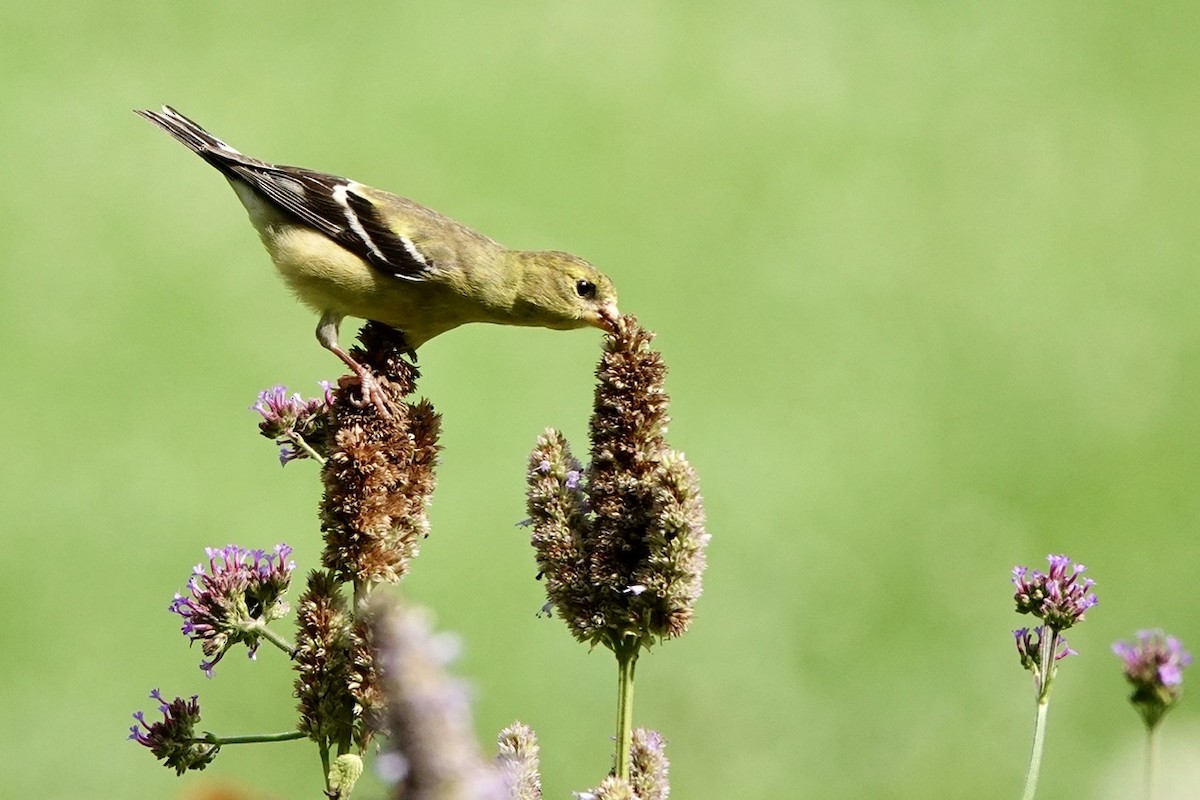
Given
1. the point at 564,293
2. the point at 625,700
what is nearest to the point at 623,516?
the point at 625,700

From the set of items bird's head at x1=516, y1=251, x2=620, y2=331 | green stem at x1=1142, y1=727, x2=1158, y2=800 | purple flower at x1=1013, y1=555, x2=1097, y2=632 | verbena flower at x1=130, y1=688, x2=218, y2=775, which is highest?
bird's head at x1=516, y1=251, x2=620, y2=331

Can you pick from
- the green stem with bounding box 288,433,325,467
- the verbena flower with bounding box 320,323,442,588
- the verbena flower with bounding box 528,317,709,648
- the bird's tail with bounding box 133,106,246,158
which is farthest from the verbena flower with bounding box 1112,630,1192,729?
the bird's tail with bounding box 133,106,246,158

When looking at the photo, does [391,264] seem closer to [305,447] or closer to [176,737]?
[305,447]

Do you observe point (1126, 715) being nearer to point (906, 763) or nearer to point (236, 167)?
point (906, 763)

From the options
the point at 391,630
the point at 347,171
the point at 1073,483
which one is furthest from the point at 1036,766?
the point at 347,171

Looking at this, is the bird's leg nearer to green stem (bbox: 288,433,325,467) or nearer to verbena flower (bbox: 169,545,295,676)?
green stem (bbox: 288,433,325,467)

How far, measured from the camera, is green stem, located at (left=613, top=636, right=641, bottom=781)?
205 cm

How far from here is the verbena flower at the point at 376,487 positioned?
2414 mm

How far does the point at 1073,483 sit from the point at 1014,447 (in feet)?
1.29

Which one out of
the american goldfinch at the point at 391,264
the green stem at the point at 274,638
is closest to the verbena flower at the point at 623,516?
the green stem at the point at 274,638

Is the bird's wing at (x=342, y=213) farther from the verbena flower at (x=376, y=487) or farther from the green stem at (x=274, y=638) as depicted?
the green stem at (x=274, y=638)

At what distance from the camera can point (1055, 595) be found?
7.32 feet

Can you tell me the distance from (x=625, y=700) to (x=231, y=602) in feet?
2.32

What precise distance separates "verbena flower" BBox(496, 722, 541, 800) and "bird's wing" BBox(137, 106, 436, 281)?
2164mm
